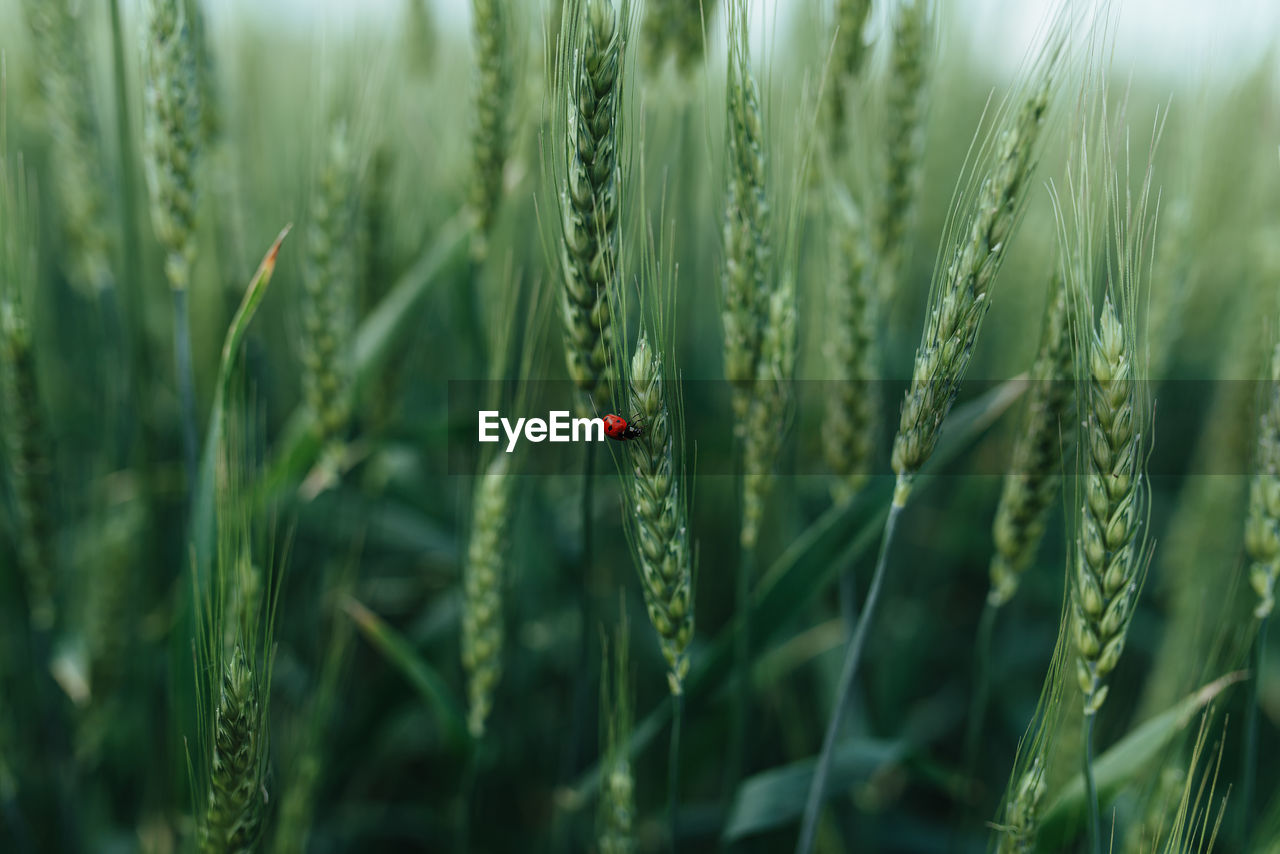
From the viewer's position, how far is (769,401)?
1096 mm

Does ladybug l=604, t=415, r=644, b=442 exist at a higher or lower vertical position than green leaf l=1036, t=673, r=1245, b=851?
higher

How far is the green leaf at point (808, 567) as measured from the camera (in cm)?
128

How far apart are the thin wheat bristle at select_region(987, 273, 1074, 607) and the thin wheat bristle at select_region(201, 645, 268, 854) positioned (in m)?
1.03

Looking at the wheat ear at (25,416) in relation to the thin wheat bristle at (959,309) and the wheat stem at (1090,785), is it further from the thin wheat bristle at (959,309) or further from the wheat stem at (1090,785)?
the wheat stem at (1090,785)

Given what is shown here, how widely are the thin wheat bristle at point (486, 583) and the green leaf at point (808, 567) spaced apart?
0.92 feet

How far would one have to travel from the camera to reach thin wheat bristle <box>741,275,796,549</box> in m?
1.09

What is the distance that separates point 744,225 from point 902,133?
0.54m

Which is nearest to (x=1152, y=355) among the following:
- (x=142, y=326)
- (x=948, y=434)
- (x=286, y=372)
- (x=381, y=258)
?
(x=948, y=434)

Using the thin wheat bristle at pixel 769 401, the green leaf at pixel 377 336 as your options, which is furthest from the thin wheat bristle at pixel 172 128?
the thin wheat bristle at pixel 769 401

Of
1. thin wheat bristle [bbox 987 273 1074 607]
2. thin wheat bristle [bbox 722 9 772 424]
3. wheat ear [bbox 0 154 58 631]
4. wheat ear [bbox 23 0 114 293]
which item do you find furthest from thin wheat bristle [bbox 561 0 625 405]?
wheat ear [bbox 23 0 114 293]

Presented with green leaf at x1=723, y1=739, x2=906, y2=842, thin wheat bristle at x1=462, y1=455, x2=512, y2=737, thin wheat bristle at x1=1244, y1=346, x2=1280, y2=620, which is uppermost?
thin wheat bristle at x1=1244, y1=346, x2=1280, y2=620

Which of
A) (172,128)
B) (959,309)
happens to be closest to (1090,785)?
(959,309)

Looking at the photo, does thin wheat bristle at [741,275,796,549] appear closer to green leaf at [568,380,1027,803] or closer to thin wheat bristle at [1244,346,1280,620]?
green leaf at [568,380,1027,803]

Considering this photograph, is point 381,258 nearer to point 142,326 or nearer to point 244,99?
point 142,326
